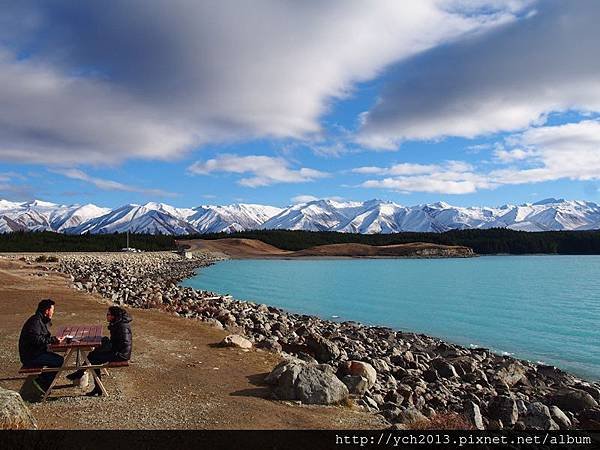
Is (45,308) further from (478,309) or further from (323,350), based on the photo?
(478,309)

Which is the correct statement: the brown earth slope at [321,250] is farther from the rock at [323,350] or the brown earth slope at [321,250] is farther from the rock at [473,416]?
the rock at [473,416]

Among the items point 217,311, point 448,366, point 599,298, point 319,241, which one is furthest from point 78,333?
point 319,241

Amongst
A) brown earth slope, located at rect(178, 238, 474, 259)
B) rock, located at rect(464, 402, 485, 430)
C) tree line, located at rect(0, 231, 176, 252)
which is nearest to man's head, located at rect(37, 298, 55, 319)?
rock, located at rect(464, 402, 485, 430)

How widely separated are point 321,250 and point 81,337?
140 m

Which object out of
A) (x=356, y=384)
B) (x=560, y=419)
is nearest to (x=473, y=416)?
(x=356, y=384)

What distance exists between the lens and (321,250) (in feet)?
490

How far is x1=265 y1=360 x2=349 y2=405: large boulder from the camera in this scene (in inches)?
401

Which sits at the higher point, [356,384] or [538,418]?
[356,384]

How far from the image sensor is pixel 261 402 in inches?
394

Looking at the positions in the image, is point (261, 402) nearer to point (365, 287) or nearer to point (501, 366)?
point (501, 366)

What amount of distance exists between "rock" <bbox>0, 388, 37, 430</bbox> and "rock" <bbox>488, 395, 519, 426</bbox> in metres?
9.57

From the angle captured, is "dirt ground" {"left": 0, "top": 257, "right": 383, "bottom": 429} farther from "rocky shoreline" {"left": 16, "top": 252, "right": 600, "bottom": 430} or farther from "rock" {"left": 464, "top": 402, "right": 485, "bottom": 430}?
"rock" {"left": 464, "top": 402, "right": 485, "bottom": 430}

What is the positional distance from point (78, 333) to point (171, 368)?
2.62 m

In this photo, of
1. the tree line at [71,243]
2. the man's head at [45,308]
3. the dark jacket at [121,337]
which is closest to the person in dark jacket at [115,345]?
the dark jacket at [121,337]
